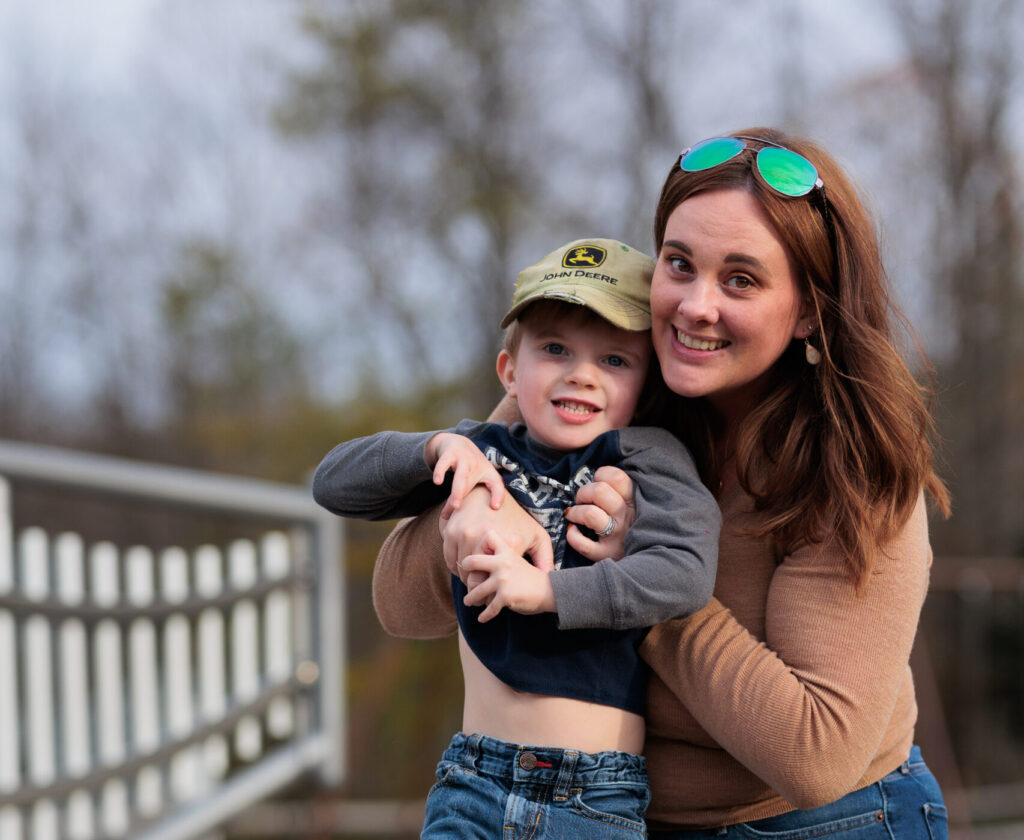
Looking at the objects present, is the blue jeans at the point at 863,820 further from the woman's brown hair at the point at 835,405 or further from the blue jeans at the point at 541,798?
the woman's brown hair at the point at 835,405

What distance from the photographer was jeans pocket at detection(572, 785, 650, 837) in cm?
161

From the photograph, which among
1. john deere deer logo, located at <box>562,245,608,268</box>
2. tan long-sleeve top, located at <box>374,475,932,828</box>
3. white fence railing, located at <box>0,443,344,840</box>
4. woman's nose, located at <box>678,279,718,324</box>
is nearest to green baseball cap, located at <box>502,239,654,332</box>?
john deere deer logo, located at <box>562,245,608,268</box>

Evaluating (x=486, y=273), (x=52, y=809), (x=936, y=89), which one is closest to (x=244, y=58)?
(x=486, y=273)

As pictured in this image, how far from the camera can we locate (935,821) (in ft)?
5.80

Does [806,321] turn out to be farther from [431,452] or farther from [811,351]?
[431,452]

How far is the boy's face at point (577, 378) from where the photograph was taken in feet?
5.78

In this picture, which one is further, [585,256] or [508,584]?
[585,256]

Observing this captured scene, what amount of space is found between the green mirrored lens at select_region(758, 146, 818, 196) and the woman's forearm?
82cm

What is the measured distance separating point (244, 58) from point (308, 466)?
161 inches

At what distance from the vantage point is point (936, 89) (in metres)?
12.2

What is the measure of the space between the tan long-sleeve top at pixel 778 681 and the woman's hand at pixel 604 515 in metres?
0.17

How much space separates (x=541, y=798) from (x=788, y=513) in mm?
569

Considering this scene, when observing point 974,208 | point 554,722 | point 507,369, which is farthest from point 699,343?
point 974,208

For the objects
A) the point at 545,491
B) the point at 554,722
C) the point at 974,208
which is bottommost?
the point at 554,722
